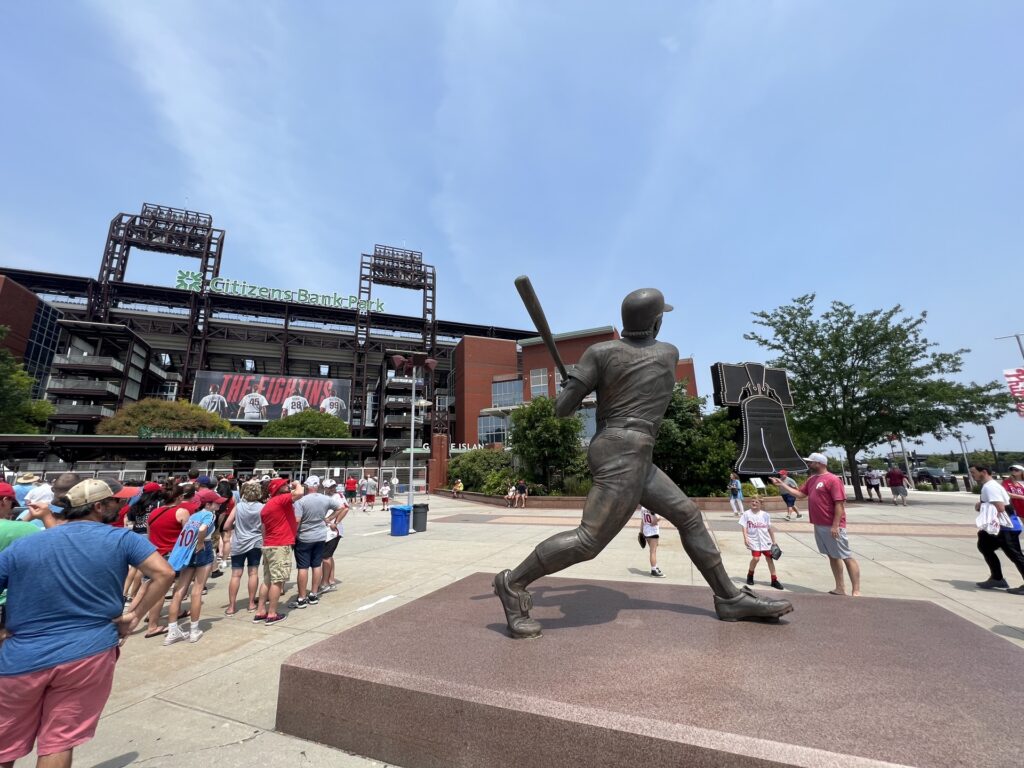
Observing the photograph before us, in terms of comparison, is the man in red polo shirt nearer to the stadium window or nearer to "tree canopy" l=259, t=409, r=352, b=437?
the stadium window

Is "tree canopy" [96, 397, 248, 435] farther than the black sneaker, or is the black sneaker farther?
"tree canopy" [96, 397, 248, 435]

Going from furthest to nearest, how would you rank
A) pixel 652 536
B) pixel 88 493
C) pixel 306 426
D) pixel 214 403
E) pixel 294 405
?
pixel 294 405, pixel 214 403, pixel 306 426, pixel 652 536, pixel 88 493

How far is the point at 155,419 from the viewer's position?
1588 inches

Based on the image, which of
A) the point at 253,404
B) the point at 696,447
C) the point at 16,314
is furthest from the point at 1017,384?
the point at 16,314

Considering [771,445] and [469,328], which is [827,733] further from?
[469,328]

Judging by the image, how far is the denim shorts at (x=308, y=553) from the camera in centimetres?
588

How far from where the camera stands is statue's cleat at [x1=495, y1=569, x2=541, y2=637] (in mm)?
3373

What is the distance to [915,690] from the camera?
96.7 inches

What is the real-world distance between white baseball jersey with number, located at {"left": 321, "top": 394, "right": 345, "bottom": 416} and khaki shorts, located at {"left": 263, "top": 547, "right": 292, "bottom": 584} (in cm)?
5408

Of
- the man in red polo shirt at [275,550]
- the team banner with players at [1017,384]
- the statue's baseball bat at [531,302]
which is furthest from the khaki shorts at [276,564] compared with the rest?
the team banner with players at [1017,384]

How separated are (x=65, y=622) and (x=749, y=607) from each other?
436 cm

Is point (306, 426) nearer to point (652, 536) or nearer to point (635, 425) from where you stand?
point (652, 536)

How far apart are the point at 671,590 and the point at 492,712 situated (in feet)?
10.0

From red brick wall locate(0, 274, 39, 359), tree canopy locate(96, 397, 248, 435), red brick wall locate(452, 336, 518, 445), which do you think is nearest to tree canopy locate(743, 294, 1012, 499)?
red brick wall locate(452, 336, 518, 445)
